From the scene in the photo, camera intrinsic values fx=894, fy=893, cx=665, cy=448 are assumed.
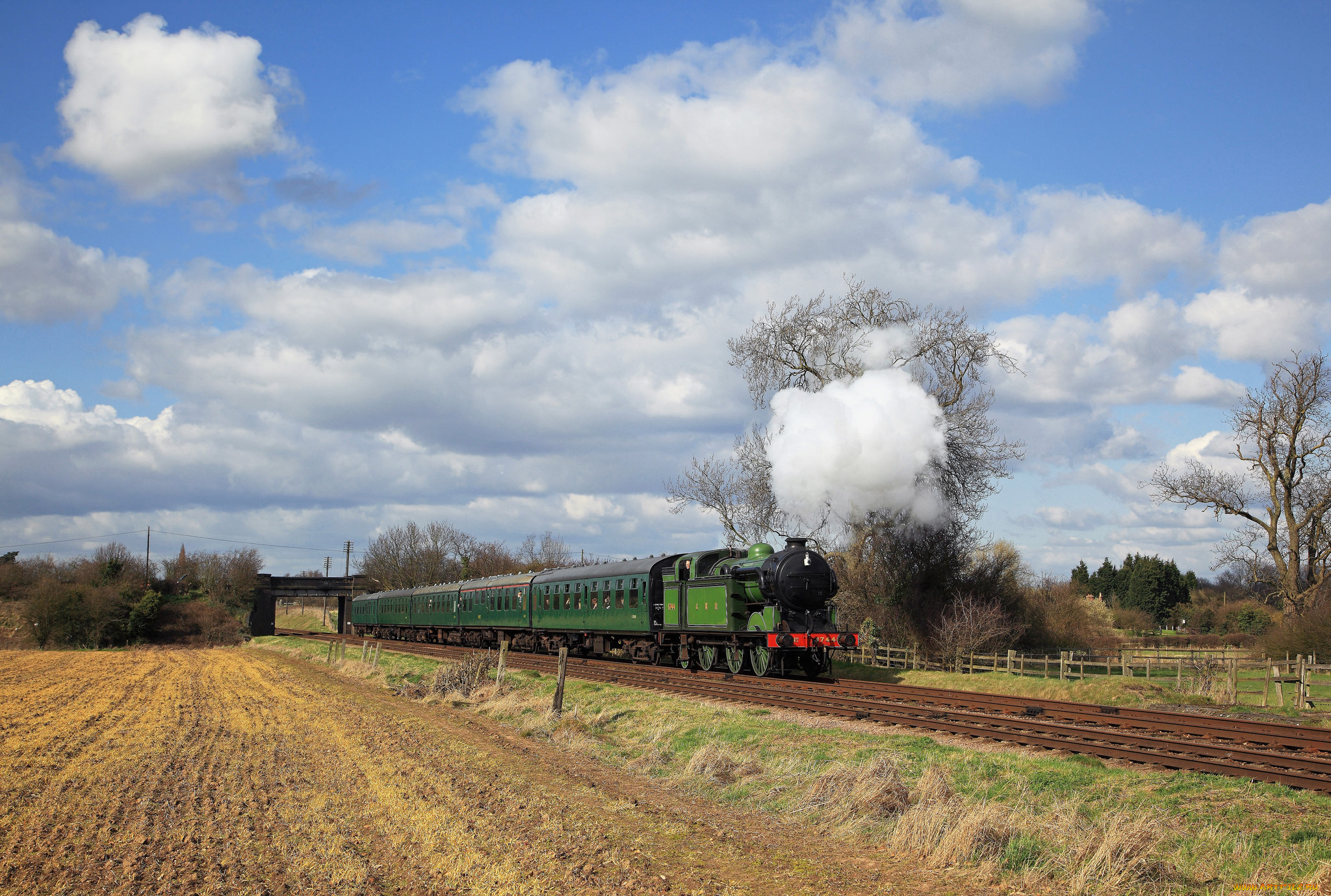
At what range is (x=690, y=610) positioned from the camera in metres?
26.0

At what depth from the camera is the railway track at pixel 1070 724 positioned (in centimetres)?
1195

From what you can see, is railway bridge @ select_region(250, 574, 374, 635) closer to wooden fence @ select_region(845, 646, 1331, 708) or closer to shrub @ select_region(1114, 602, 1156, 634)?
wooden fence @ select_region(845, 646, 1331, 708)

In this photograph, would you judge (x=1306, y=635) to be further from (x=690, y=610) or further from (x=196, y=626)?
(x=196, y=626)

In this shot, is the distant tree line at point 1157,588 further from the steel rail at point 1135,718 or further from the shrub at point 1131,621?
the steel rail at point 1135,718

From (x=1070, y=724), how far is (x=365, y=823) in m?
12.4

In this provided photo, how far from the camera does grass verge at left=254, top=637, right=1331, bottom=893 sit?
313 inches

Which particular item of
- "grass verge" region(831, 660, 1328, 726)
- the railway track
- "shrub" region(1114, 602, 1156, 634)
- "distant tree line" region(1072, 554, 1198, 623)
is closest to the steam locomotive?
the railway track

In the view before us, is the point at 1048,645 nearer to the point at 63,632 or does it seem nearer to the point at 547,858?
the point at 547,858

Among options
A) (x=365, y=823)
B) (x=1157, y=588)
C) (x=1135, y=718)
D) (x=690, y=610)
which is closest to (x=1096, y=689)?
(x=1135, y=718)

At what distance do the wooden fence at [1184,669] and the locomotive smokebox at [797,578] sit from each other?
7.69m

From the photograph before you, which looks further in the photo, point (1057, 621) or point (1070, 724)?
point (1057, 621)

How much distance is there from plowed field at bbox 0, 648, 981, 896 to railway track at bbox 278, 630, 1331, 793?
219 inches

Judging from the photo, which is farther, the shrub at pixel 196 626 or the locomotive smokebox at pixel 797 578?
the shrub at pixel 196 626

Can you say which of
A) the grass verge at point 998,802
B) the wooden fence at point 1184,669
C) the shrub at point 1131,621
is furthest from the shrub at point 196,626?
the shrub at point 1131,621
